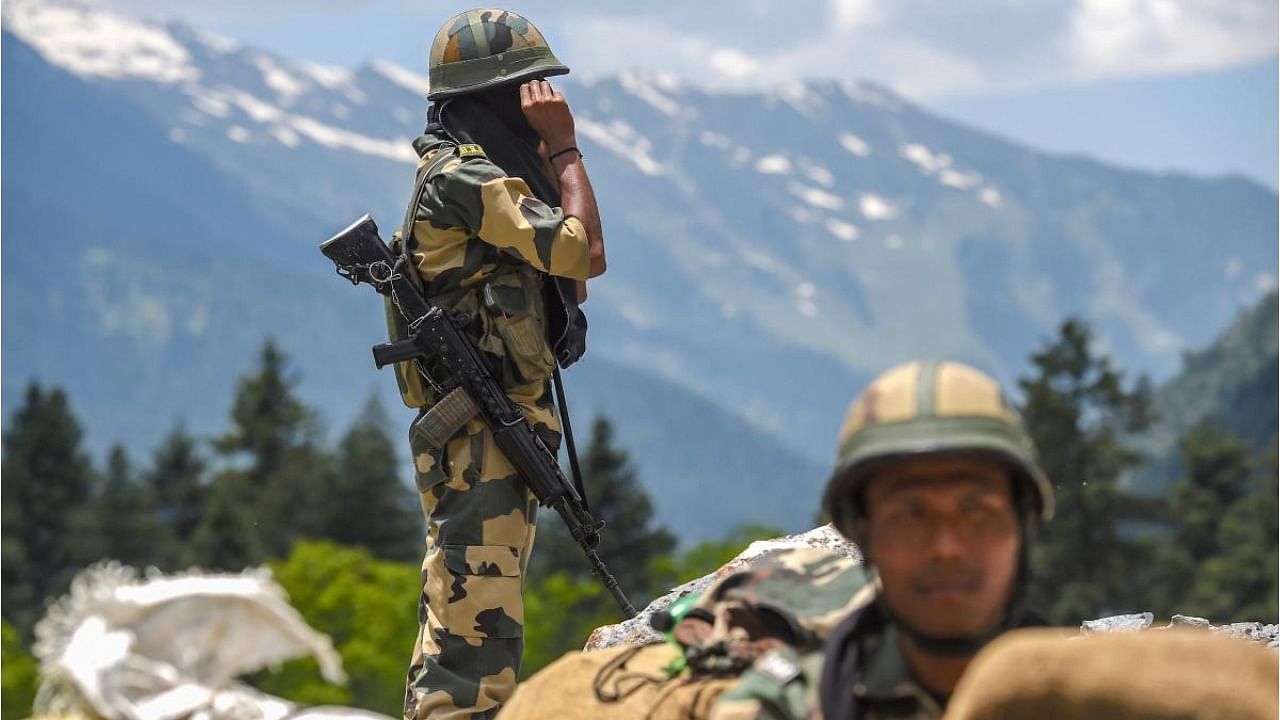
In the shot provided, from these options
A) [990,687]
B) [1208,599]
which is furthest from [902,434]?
[1208,599]

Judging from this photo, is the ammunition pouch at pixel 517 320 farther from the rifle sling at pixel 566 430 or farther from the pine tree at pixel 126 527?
the pine tree at pixel 126 527

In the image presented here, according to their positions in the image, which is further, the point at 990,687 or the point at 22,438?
the point at 22,438

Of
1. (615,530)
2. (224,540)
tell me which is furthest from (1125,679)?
(615,530)

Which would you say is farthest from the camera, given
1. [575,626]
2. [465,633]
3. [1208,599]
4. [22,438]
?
[22,438]

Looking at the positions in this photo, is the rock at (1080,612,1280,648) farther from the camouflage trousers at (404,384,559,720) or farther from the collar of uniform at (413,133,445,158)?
the collar of uniform at (413,133,445,158)

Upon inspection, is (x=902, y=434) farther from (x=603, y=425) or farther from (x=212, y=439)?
(x=212, y=439)

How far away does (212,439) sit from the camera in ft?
270

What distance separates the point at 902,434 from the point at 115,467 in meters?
78.5

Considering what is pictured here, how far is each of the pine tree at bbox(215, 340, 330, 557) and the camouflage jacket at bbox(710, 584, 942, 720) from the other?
247 feet

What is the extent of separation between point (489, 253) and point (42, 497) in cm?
7346

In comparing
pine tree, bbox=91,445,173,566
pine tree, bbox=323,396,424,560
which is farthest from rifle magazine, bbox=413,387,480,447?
pine tree, bbox=323,396,424,560

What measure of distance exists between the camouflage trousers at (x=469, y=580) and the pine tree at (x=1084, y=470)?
60769 mm

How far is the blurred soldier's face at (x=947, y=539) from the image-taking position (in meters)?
3.46

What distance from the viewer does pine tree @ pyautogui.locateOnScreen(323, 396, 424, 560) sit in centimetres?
7588
